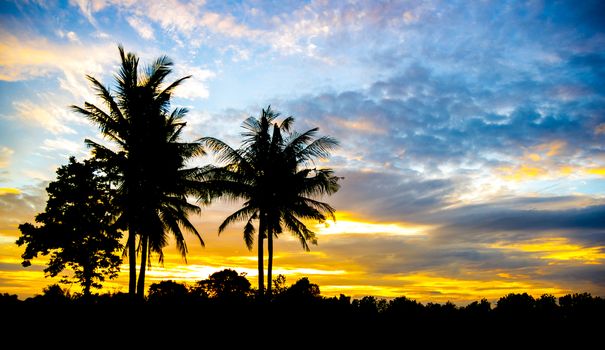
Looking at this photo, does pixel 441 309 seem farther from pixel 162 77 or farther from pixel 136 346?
pixel 162 77

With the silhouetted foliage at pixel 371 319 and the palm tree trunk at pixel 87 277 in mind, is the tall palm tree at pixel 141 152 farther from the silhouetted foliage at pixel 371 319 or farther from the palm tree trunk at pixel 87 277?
the silhouetted foliage at pixel 371 319

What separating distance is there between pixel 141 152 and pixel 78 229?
6.67 m

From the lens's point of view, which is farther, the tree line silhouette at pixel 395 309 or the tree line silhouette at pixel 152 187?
the tree line silhouette at pixel 152 187

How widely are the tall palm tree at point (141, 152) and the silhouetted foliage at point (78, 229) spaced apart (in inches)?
96.5

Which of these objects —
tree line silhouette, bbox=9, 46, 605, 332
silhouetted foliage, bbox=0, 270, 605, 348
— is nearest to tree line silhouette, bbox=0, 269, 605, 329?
silhouetted foliage, bbox=0, 270, 605, 348

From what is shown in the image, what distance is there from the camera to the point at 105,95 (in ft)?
64.0

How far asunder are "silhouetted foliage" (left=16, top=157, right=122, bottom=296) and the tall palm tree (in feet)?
8.05

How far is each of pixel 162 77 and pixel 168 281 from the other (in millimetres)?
19627

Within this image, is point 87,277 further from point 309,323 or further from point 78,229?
point 309,323

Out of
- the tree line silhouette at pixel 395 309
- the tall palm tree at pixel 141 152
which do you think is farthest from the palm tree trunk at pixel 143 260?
the tree line silhouette at pixel 395 309

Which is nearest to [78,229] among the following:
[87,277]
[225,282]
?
[87,277]

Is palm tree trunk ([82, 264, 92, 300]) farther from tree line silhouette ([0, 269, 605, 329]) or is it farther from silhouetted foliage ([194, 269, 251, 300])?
tree line silhouette ([0, 269, 605, 329])

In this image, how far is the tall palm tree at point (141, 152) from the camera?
19.5 metres

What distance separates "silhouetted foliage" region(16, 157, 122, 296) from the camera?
21922 mm
